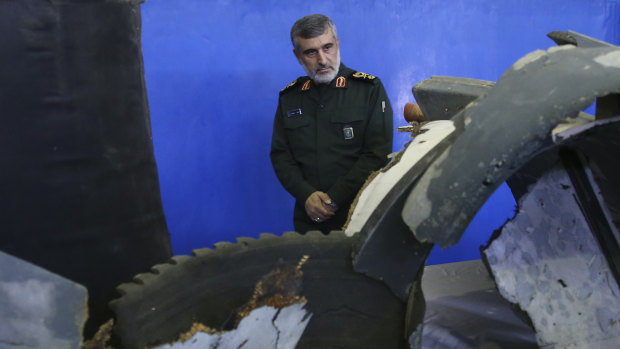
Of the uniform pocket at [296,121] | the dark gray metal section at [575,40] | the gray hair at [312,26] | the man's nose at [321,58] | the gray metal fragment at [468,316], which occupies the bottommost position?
the gray metal fragment at [468,316]

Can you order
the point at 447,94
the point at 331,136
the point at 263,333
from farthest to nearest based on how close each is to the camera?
1. the point at 331,136
2. the point at 447,94
3. the point at 263,333

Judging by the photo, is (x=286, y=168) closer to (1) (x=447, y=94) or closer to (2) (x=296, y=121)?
(2) (x=296, y=121)

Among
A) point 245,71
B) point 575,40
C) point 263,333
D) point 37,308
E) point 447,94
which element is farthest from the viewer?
point 245,71

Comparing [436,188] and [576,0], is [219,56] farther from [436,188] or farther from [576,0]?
[576,0]

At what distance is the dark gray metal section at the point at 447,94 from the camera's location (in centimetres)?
105

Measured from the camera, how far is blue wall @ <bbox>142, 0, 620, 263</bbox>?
212 cm

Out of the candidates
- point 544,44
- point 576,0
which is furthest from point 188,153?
point 576,0

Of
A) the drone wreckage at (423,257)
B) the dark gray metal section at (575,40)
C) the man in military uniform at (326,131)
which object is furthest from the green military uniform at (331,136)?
the dark gray metal section at (575,40)

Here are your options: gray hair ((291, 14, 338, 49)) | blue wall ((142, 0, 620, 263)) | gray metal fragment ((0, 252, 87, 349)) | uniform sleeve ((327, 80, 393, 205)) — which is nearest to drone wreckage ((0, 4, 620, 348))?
gray metal fragment ((0, 252, 87, 349))

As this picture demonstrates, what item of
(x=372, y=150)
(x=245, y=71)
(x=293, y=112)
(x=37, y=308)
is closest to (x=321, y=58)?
(x=293, y=112)

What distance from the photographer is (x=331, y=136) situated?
1585 millimetres

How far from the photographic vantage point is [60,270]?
2.51 ft

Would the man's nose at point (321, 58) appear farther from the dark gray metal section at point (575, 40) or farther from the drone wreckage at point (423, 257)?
the dark gray metal section at point (575, 40)

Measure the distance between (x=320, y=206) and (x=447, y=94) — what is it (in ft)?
1.77
